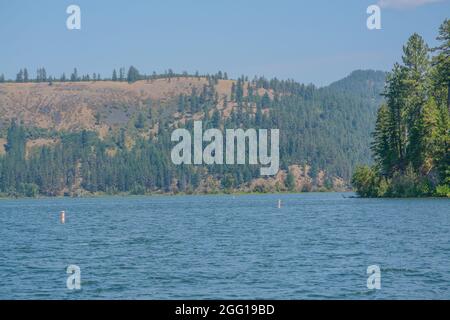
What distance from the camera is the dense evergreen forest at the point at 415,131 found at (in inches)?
5290

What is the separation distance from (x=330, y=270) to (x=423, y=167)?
9388 centimetres

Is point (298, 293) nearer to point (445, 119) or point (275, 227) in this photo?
point (275, 227)

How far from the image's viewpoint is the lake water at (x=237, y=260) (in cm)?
4056

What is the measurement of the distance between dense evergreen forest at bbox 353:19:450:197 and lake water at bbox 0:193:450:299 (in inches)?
1790

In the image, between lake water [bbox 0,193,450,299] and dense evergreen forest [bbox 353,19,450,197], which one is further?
dense evergreen forest [bbox 353,19,450,197]

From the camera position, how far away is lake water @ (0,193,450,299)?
40562mm

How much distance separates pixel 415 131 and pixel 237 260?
296 ft

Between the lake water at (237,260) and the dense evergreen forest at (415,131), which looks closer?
the lake water at (237,260)

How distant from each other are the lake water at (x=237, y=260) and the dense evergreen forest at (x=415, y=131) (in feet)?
149

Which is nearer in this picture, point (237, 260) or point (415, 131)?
point (237, 260)

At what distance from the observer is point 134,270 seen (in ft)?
162

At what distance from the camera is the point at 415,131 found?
452ft

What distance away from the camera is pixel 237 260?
2119 inches
